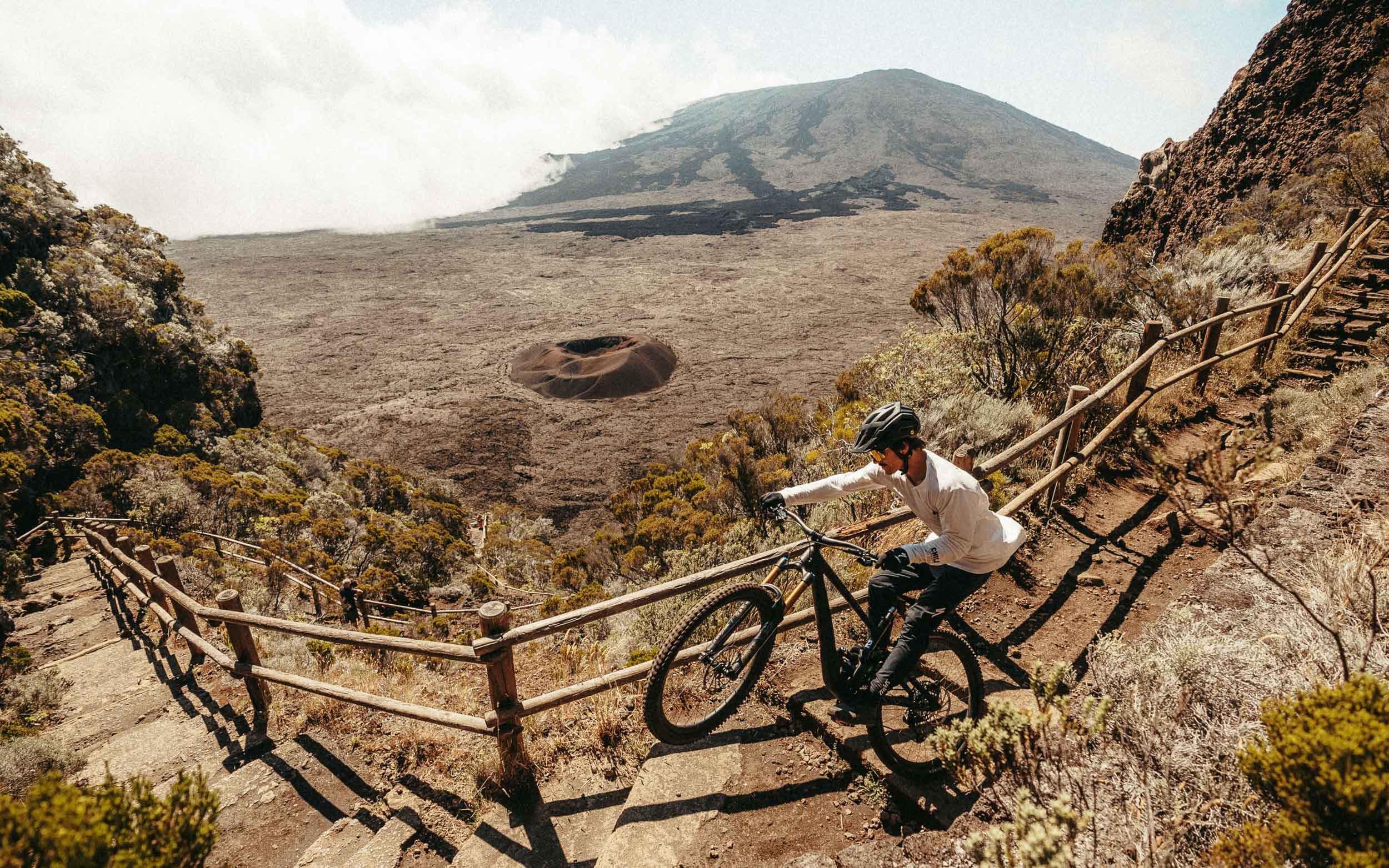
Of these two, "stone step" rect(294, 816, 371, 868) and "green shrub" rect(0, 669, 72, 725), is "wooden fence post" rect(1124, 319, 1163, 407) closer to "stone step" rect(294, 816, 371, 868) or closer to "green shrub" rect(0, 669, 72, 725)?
"stone step" rect(294, 816, 371, 868)

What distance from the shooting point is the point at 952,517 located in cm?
296

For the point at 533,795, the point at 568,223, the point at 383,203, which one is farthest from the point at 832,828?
the point at 383,203

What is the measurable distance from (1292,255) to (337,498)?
23025 mm

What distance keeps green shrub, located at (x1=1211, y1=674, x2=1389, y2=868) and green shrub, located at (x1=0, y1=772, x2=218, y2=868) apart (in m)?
3.02

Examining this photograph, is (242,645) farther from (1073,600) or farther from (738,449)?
(738,449)

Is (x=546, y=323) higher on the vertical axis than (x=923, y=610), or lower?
lower

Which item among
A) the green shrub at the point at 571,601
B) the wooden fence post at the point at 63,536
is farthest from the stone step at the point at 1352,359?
the wooden fence post at the point at 63,536

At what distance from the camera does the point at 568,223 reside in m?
83.6

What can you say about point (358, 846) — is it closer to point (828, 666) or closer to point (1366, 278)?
point (828, 666)

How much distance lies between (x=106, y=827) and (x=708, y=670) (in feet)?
8.55

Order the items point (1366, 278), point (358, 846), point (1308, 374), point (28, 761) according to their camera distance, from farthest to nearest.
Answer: point (1366, 278)
point (1308, 374)
point (28, 761)
point (358, 846)

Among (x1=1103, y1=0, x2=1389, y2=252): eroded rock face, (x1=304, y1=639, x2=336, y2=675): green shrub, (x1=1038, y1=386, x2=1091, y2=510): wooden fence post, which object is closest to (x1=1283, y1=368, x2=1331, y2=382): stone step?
(x1=1038, y1=386, x2=1091, y2=510): wooden fence post

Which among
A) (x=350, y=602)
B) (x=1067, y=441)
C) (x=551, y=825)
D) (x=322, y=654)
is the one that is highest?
(x=1067, y=441)

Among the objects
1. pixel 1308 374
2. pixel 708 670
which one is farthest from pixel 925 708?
pixel 1308 374
